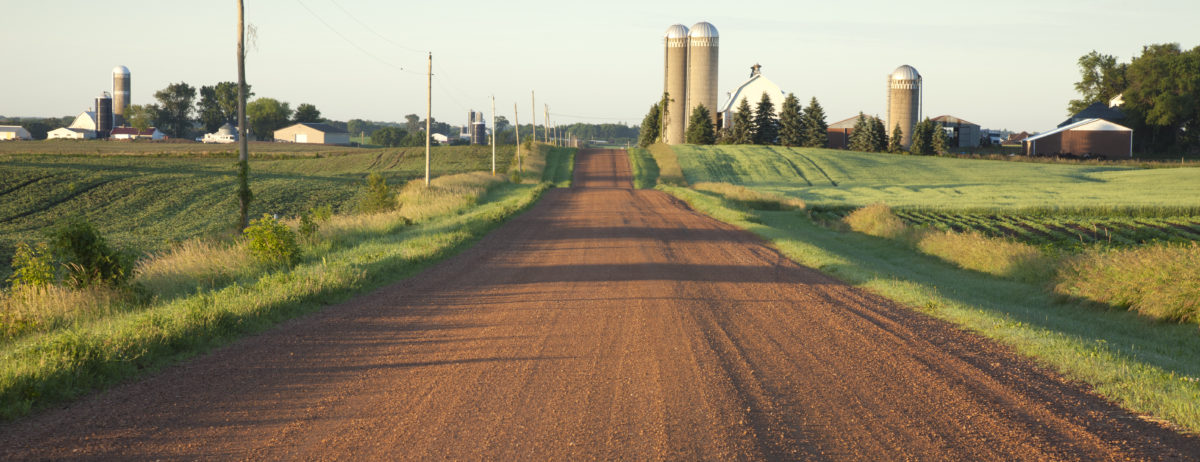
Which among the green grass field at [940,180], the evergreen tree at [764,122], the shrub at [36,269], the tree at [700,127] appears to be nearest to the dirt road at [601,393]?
the shrub at [36,269]

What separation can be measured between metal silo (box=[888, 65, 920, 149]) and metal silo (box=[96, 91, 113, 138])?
469 feet

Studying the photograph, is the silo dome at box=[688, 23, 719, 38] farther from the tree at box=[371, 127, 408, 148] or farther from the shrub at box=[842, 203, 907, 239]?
the tree at box=[371, 127, 408, 148]

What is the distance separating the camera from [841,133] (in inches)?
4218

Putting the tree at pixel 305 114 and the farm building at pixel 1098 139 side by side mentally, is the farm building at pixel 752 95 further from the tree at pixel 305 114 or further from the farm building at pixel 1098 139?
the tree at pixel 305 114

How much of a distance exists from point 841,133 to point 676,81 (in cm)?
2634

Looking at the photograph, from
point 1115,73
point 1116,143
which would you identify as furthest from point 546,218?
point 1115,73

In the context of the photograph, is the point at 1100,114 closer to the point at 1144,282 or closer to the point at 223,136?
the point at 1144,282

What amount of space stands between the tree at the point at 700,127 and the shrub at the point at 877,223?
204 feet

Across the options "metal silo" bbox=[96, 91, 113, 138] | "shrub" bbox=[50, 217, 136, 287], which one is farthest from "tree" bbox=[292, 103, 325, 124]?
"shrub" bbox=[50, 217, 136, 287]

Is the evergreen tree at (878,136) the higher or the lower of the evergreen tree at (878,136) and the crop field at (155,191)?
the higher

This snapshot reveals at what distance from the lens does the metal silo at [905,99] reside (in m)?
94.2

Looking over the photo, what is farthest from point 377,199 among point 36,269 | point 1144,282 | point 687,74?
point 687,74

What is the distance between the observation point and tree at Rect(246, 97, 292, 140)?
15375 centimetres

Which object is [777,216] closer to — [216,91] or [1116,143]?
[1116,143]
